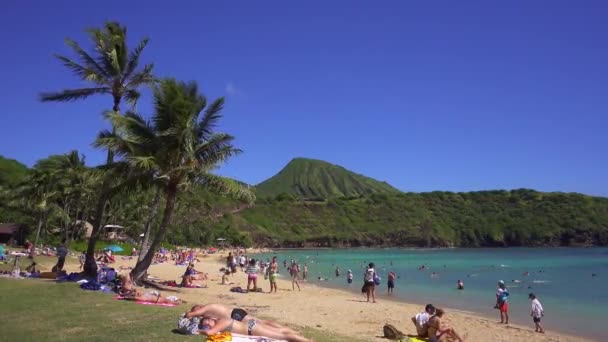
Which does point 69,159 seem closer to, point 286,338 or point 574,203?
point 286,338

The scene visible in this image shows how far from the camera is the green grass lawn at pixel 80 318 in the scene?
7883 millimetres

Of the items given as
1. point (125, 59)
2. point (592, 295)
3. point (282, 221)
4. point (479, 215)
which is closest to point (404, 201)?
point (479, 215)

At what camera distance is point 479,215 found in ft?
434

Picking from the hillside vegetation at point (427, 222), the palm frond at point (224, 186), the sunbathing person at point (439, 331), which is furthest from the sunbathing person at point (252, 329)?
the hillside vegetation at point (427, 222)

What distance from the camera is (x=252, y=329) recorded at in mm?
7805

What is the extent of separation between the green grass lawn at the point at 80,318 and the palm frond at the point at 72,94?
7.12 meters

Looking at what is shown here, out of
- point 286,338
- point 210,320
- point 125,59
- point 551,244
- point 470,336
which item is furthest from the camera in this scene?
point 551,244

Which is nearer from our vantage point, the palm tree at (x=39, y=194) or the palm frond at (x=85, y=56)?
the palm frond at (x=85, y=56)

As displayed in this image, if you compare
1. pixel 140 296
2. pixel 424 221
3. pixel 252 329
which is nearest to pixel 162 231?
pixel 140 296

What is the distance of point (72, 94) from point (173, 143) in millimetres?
4603

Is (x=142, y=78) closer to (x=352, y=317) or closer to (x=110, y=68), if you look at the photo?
(x=110, y=68)

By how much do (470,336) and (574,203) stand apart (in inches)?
5301

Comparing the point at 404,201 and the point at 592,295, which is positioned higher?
the point at 404,201

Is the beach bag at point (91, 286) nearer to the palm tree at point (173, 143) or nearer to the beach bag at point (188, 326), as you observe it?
the palm tree at point (173, 143)
